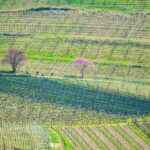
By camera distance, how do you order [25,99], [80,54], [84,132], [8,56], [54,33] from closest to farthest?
1. [84,132]
2. [25,99]
3. [8,56]
4. [80,54]
5. [54,33]

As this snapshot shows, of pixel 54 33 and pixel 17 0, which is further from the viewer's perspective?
pixel 17 0

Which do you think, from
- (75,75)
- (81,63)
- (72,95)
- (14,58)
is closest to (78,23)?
(81,63)

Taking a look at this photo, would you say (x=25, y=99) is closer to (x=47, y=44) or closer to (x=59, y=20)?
(x=47, y=44)

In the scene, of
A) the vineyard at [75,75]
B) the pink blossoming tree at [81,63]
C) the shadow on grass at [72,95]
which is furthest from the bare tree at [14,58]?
the pink blossoming tree at [81,63]

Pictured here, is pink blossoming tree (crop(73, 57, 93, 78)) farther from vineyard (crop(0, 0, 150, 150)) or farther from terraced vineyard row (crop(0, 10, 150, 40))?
terraced vineyard row (crop(0, 10, 150, 40))

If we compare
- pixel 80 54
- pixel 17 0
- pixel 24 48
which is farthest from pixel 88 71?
pixel 17 0

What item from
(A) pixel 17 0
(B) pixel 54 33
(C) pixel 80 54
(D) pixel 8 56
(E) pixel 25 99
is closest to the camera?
(E) pixel 25 99

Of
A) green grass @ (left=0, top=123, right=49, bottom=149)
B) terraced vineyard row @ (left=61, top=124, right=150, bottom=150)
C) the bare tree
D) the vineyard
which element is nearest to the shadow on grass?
the vineyard
